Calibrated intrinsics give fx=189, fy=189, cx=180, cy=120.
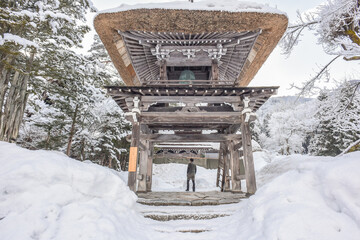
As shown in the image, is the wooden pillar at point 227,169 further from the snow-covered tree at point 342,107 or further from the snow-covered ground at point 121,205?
the snow-covered ground at point 121,205

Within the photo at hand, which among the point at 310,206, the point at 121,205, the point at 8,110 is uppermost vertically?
the point at 8,110

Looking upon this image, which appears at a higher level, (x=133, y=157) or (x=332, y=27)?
(x=332, y=27)

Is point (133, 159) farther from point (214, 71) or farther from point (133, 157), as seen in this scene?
point (214, 71)

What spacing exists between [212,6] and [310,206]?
6.04m

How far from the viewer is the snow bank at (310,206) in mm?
2576

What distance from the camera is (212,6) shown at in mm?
6133

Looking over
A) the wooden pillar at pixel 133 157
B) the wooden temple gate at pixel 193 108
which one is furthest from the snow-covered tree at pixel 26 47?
the wooden pillar at pixel 133 157

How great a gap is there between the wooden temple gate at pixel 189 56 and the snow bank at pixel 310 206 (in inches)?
88.2

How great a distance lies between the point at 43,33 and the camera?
331 inches

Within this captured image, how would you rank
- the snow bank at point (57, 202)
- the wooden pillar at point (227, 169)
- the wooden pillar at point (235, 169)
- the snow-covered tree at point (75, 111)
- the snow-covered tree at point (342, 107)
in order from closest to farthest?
the snow bank at point (57, 202)
the snow-covered tree at point (342, 107)
the wooden pillar at point (235, 169)
the wooden pillar at point (227, 169)
the snow-covered tree at point (75, 111)

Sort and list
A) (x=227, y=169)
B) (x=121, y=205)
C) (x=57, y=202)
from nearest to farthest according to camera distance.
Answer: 1. (x=57, y=202)
2. (x=121, y=205)
3. (x=227, y=169)

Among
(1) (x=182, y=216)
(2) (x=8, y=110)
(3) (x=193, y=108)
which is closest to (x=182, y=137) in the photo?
(3) (x=193, y=108)

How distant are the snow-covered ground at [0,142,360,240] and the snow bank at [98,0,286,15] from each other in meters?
5.00

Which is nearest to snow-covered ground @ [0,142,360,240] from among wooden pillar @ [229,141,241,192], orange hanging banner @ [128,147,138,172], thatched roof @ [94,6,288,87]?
orange hanging banner @ [128,147,138,172]
